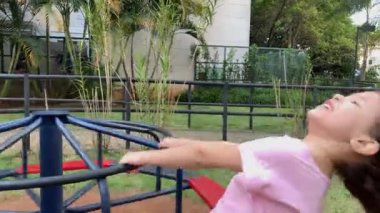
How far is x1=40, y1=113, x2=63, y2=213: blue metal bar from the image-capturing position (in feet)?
7.02

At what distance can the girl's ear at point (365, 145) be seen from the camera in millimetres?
1421

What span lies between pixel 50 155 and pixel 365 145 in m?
1.20

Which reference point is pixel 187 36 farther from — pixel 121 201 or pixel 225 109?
pixel 121 201

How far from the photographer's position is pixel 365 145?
4.69 feet

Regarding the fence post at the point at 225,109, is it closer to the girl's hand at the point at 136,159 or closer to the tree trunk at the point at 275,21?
the girl's hand at the point at 136,159

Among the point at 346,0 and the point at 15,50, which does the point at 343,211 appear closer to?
the point at 15,50

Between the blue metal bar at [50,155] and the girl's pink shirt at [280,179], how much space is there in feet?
3.02

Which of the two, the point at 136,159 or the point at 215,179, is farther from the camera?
the point at 215,179

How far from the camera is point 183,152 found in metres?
1.47

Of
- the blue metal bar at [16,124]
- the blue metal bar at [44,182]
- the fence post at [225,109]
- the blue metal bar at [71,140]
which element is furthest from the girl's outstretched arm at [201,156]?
the fence post at [225,109]

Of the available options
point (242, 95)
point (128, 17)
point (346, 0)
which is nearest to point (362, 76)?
point (346, 0)

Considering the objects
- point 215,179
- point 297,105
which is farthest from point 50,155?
point 297,105

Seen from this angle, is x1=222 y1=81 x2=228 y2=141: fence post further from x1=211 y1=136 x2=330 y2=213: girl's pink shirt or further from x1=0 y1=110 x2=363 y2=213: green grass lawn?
x1=211 y1=136 x2=330 y2=213: girl's pink shirt

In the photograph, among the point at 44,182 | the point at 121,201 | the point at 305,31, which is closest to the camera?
the point at 44,182
